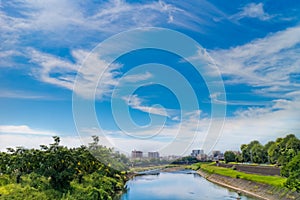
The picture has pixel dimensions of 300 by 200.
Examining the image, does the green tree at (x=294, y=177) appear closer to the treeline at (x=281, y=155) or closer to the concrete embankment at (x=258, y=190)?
the treeline at (x=281, y=155)

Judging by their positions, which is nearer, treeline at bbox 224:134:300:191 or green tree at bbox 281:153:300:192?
green tree at bbox 281:153:300:192

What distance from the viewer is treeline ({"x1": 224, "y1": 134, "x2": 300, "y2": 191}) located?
18.0 m

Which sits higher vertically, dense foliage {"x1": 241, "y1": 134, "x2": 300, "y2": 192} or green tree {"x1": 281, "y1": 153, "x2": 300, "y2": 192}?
dense foliage {"x1": 241, "y1": 134, "x2": 300, "y2": 192}

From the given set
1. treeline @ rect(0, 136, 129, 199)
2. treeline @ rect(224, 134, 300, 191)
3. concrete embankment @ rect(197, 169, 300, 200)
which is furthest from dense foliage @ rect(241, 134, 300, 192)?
treeline @ rect(0, 136, 129, 199)

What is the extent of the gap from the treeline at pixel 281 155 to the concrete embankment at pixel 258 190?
1053mm

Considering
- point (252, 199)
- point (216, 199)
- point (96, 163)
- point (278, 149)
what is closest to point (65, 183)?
point (96, 163)

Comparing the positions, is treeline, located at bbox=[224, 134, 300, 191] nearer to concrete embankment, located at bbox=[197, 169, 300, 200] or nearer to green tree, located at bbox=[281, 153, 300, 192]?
green tree, located at bbox=[281, 153, 300, 192]

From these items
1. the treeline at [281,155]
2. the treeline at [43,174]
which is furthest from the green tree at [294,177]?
the treeline at [43,174]

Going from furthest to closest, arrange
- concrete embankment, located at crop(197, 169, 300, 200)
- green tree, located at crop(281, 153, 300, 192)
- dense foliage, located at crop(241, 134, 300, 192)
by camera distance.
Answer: concrete embankment, located at crop(197, 169, 300, 200)
dense foliage, located at crop(241, 134, 300, 192)
green tree, located at crop(281, 153, 300, 192)

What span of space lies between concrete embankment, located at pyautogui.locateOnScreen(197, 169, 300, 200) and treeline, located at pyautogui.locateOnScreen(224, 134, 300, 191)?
105 centimetres

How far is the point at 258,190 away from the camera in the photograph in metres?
24.5

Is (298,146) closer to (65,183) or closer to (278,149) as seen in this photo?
(278,149)

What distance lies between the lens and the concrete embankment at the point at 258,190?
19.5 meters

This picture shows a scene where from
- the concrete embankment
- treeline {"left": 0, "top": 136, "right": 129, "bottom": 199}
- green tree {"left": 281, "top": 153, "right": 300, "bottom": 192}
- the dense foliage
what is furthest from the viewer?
the concrete embankment
